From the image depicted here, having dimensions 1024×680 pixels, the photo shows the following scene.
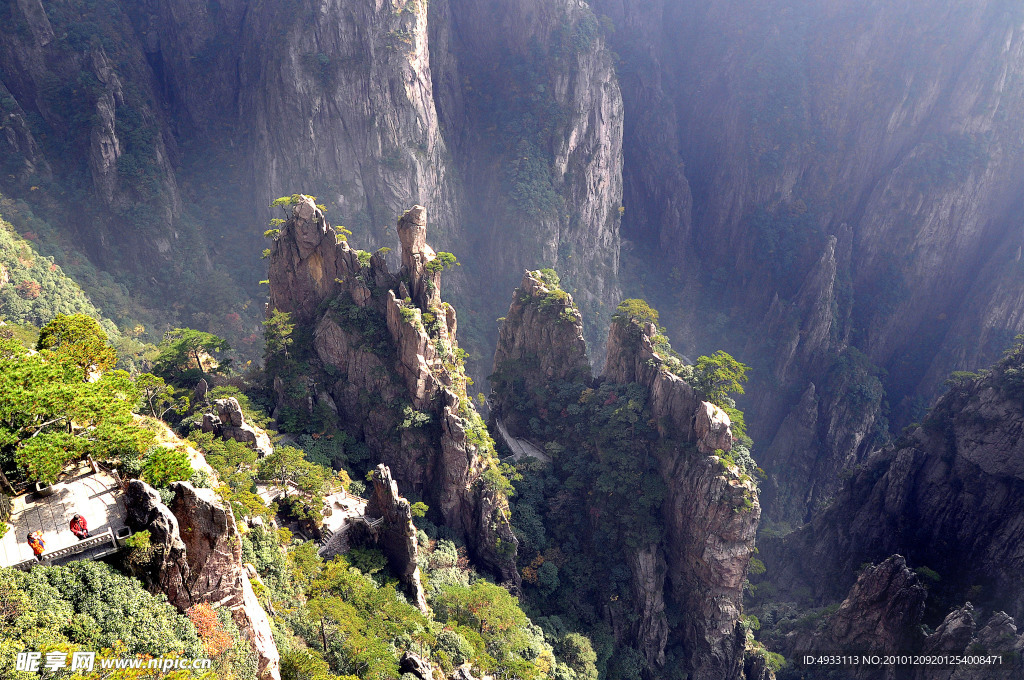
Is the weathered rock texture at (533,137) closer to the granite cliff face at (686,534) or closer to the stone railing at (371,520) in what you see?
the granite cliff face at (686,534)

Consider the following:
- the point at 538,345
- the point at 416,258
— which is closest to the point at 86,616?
the point at 416,258

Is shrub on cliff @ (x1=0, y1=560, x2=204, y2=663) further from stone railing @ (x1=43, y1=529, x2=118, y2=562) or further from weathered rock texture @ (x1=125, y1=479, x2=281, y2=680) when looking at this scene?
weathered rock texture @ (x1=125, y1=479, x2=281, y2=680)

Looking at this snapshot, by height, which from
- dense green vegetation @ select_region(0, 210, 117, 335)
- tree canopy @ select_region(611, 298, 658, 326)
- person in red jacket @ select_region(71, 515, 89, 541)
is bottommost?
person in red jacket @ select_region(71, 515, 89, 541)

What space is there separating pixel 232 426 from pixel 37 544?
785 inches

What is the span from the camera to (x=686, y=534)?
4512 centimetres

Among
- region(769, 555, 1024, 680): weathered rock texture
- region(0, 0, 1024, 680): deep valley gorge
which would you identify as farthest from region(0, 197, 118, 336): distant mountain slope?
region(769, 555, 1024, 680): weathered rock texture

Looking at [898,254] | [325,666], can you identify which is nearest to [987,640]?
[325,666]

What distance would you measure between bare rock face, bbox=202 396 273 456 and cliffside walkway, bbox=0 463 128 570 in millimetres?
15569

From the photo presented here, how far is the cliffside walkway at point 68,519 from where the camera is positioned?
1823cm

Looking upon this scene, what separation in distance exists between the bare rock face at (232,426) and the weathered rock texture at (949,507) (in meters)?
49.2

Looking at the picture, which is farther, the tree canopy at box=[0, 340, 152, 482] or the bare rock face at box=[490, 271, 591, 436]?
the bare rock face at box=[490, 271, 591, 436]

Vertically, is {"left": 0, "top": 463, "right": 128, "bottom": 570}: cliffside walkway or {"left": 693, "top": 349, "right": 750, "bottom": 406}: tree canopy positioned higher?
{"left": 693, "top": 349, "right": 750, "bottom": 406}: tree canopy

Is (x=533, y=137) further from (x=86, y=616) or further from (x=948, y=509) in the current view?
(x=86, y=616)

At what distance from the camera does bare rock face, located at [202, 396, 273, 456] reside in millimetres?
37281
